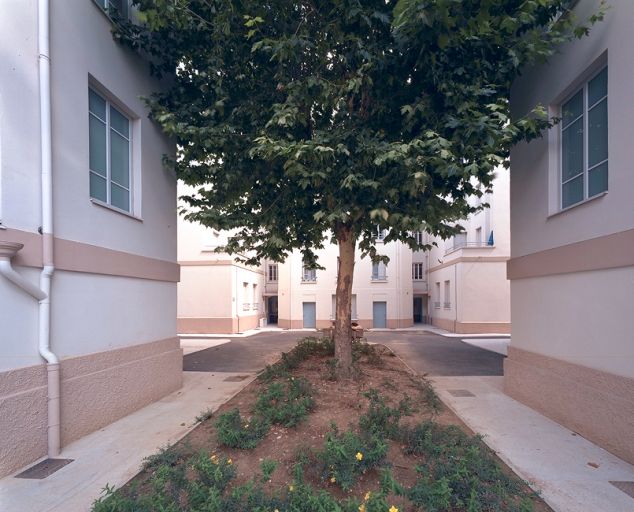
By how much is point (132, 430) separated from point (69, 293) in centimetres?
207

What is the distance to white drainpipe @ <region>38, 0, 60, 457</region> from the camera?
436 centimetres

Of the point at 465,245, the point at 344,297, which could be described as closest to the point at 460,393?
the point at 344,297

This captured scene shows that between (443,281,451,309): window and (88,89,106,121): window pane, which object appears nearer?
(88,89,106,121): window pane

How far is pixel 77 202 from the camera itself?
16.4 feet

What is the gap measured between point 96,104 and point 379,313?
1877 cm

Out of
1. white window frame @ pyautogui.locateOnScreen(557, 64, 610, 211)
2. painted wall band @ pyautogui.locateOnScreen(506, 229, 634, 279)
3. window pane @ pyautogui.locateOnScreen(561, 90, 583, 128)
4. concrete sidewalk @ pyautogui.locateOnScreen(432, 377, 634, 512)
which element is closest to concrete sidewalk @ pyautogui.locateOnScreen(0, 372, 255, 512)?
concrete sidewalk @ pyautogui.locateOnScreen(432, 377, 634, 512)

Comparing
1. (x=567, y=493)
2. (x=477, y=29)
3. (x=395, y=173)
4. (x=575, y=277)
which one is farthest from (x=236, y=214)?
(x=567, y=493)

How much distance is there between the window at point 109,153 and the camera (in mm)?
5594

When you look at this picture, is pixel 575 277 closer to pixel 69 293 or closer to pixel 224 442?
pixel 224 442

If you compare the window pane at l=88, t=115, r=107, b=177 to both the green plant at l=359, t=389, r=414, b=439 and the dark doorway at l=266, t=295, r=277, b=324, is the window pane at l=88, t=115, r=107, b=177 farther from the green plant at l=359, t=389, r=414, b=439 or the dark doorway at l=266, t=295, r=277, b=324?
the dark doorway at l=266, t=295, r=277, b=324

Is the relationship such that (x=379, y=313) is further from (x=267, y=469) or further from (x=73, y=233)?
(x=267, y=469)

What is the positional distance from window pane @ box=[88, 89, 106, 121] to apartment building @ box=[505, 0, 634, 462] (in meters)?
7.17

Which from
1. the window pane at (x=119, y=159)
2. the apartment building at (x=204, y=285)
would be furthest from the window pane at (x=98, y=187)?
the apartment building at (x=204, y=285)

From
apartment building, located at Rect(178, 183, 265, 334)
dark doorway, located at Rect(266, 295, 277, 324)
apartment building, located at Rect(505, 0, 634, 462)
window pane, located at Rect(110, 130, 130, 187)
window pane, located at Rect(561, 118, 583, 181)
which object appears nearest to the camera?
apartment building, located at Rect(505, 0, 634, 462)
